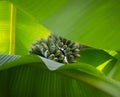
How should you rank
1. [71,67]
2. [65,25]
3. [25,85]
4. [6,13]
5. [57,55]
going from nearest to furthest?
[71,67] → [25,85] → [65,25] → [57,55] → [6,13]

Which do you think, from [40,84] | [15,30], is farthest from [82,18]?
[15,30]

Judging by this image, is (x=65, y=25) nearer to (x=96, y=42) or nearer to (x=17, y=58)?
(x=96, y=42)

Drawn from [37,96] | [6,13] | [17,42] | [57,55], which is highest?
[6,13]

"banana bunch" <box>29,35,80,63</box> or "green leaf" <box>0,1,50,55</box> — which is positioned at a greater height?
"green leaf" <box>0,1,50,55</box>

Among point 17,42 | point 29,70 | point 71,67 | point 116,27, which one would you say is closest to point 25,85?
point 29,70

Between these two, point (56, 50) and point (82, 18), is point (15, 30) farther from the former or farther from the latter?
point (82, 18)

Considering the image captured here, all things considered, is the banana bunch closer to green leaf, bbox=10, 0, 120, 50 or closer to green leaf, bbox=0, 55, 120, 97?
green leaf, bbox=10, 0, 120, 50

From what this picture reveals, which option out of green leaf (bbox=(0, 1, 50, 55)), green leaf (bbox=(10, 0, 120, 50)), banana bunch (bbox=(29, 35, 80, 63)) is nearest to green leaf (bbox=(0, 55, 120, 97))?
green leaf (bbox=(10, 0, 120, 50))
